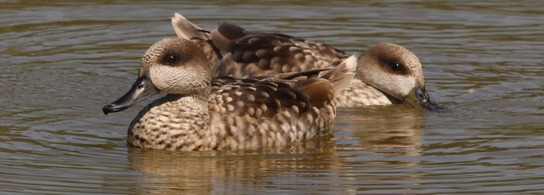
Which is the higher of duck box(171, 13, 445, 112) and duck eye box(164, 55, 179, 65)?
duck eye box(164, 55, 179, 65)

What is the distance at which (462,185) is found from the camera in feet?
27.0

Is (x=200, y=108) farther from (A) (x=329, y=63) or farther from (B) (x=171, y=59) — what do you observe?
(A) (x=329, y=63)

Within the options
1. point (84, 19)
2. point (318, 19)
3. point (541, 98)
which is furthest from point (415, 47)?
point (84, 19)

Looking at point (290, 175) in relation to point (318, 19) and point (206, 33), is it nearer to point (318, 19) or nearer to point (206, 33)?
point (206, 33)

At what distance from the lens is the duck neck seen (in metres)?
9.53

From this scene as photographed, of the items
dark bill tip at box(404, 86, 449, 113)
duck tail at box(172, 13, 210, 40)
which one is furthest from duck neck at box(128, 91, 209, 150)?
duck tail at box(172, 13, 210, 40)

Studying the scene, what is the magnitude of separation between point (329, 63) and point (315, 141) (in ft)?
7.49

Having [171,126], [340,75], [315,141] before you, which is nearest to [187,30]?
[340,75]

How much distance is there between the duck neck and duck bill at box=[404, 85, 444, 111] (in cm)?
278

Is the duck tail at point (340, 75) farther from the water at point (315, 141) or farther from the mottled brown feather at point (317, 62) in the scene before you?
the mottled brown feather at point (317, 62)

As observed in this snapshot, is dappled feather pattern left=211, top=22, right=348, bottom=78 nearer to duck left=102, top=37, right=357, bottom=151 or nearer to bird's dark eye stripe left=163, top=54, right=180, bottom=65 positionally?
duck left=102, top=37, right=357, bottom=151

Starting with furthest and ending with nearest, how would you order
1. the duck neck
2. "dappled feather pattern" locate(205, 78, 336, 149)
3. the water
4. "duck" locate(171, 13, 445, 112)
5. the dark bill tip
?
1. "duck" locate(171, 13, 445, 112)
2. the dark bill tip
3. "dappled feather pattern" locate(205, 78, 336, 149)
4. the duck neck
5. the water

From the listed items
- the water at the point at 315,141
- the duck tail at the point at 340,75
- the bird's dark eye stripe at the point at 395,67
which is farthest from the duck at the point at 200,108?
the bird's dark eye stripe at the point at 395,67

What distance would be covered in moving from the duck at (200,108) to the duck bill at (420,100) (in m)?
1.76
